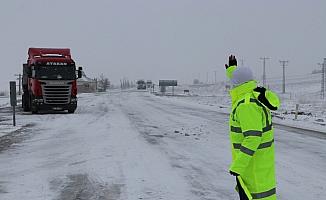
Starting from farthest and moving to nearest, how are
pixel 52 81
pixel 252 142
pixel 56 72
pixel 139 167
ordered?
pixel 56 72
pixel 52 81
pixel 139 167
pixel 252 142

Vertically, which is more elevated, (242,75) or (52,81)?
(52,81)

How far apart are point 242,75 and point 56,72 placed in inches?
868

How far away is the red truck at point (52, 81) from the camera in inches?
968

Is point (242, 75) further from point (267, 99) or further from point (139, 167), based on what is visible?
point (139, 167)

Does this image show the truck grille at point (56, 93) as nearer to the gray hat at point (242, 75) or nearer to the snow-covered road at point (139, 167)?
the snow-covered road at point (139, 167)

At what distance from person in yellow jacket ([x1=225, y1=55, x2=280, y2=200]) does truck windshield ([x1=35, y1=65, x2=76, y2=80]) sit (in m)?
21.9

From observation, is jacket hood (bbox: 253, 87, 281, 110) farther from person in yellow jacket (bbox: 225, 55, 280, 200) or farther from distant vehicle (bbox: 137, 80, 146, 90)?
distant vehicle (bbox: 137, 80, 146, 90)

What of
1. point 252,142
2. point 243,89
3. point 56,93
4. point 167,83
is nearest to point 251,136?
point 252,142

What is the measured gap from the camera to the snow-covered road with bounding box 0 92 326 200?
7.02 m

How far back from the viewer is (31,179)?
809cm

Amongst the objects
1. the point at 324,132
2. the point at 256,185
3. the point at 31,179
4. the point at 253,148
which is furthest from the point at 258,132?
the point at 324,132

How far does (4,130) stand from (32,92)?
27.9 feet

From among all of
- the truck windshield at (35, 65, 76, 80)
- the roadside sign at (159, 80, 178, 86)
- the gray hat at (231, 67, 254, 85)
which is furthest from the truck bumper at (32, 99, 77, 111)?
the roadside sign at (159, 80, 178, 86)

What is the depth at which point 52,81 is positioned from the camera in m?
24.7
